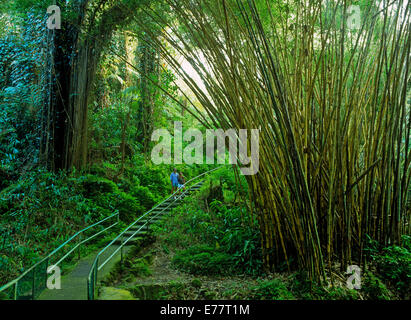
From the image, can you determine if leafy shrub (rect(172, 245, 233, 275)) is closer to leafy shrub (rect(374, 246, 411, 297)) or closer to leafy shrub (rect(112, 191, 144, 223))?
leafy shrub (rect(374, 246, 411, 297))

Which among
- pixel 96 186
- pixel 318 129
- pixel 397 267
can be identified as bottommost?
pixel 397 267

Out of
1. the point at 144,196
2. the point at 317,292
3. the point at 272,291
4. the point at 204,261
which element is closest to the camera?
the point at 317,292

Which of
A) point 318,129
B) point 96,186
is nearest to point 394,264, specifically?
point 318,129

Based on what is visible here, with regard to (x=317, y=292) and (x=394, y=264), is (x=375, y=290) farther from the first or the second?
(x=317, y=292)

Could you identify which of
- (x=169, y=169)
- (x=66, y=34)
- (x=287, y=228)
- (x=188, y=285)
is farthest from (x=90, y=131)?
(x=287, y=228)

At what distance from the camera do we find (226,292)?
9.66ft

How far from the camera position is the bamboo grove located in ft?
8.54

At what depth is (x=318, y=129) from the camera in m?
2.85

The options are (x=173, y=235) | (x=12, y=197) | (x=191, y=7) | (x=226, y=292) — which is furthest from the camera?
(x=12, y=197)

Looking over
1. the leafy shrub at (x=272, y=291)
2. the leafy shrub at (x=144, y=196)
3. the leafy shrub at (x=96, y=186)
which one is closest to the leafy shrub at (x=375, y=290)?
the leafy shrub at (x=272, y=291)

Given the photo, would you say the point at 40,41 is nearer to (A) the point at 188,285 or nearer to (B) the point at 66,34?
(B) the point at 66,34

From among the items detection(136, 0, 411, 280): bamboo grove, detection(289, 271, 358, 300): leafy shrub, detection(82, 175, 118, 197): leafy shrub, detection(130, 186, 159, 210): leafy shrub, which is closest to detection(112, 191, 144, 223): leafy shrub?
detection(82, 175, 118, 197): leafy shrub

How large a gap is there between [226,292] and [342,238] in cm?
105

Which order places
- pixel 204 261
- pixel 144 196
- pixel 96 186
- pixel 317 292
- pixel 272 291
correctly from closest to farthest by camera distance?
pixel 317 292 < pixel 272 291 < pixel 204 261 < pixel 96 186 < pixel 144 196
